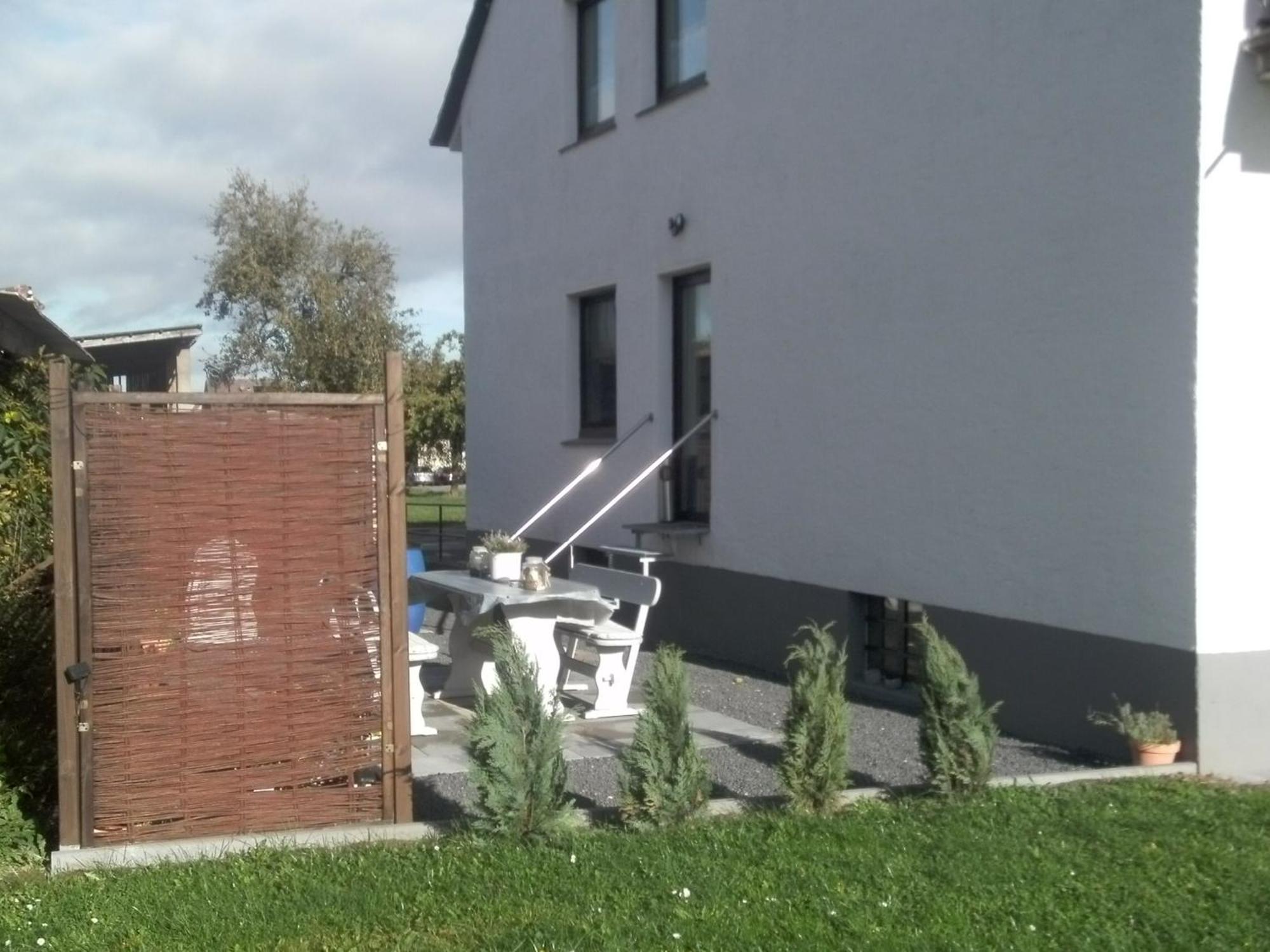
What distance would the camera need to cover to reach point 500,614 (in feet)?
30.1

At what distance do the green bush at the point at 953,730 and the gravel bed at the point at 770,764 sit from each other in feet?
2.02

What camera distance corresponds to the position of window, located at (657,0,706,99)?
11883 mm

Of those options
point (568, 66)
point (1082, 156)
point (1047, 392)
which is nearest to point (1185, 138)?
point (1082, 156)

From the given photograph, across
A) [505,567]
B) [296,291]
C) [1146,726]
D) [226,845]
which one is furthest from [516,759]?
[296,291]

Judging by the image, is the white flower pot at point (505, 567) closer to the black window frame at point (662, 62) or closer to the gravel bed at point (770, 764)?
the gravel bed at point (770, 764)

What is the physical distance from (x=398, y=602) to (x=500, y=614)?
2.98 meters

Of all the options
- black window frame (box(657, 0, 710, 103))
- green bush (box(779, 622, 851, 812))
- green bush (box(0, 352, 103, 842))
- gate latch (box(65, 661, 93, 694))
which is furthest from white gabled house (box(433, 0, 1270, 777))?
gate latch (box(65, 661, 93, 694))

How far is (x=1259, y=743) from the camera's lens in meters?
7.22

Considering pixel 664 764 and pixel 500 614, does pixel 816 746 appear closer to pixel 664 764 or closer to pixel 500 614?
pixel 664 764

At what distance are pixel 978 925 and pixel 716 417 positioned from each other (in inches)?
263

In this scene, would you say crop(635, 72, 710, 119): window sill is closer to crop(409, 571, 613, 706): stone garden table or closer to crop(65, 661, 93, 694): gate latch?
crop(409, 571, 613, 706): stone garden table

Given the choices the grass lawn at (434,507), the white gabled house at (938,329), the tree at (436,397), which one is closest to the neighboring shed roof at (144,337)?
the white gabled house at (938,329)

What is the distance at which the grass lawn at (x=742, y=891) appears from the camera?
16.3ft

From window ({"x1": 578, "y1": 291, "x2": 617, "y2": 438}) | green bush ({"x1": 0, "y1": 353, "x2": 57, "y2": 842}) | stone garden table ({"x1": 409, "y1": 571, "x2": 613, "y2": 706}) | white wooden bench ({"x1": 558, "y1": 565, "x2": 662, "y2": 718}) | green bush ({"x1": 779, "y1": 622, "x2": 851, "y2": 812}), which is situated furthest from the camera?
window ({"x1": 578, "y1": 291, "x2": 617, "y2": 438})
